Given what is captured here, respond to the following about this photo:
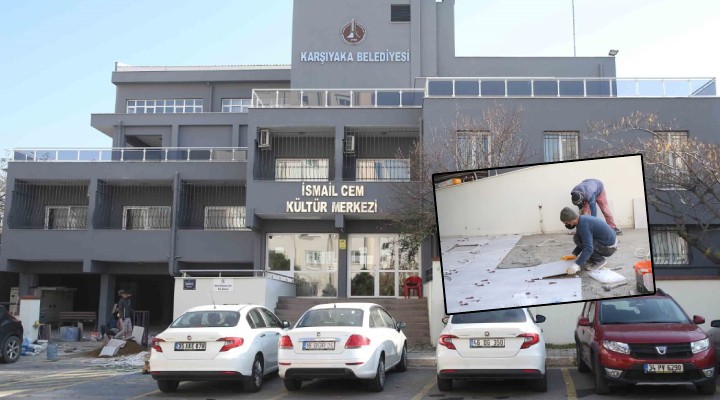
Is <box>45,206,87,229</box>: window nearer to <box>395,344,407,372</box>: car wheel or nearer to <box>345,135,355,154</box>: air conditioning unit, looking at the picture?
<box>345,135,355,154</box>: air conditioning unit

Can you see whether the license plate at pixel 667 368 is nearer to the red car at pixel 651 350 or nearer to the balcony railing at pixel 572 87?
→ the red car at pixel 651 350

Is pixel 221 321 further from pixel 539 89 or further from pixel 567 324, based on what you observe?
pixel 539 89

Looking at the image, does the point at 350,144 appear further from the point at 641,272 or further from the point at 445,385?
the point at 641,272

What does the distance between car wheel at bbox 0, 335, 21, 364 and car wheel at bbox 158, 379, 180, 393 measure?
682 cm

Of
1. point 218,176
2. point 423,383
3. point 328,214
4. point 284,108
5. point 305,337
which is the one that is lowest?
point 423,383

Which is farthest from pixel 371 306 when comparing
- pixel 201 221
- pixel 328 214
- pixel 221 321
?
pixel 201 221

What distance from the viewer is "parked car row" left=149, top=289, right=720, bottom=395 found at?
903cm

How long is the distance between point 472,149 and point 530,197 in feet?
47.3

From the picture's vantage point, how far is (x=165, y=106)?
37.0 m

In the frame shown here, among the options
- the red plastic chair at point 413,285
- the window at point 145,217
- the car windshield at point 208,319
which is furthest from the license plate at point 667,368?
the window at point 145,217

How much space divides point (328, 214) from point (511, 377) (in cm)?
1474

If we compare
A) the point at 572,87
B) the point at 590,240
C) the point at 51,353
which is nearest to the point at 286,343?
the point at 590,240

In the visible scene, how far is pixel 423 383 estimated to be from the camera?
38.3 feet

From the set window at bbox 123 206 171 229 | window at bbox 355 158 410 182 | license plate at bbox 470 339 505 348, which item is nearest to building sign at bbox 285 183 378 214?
window at bbox 355 158 410 182
